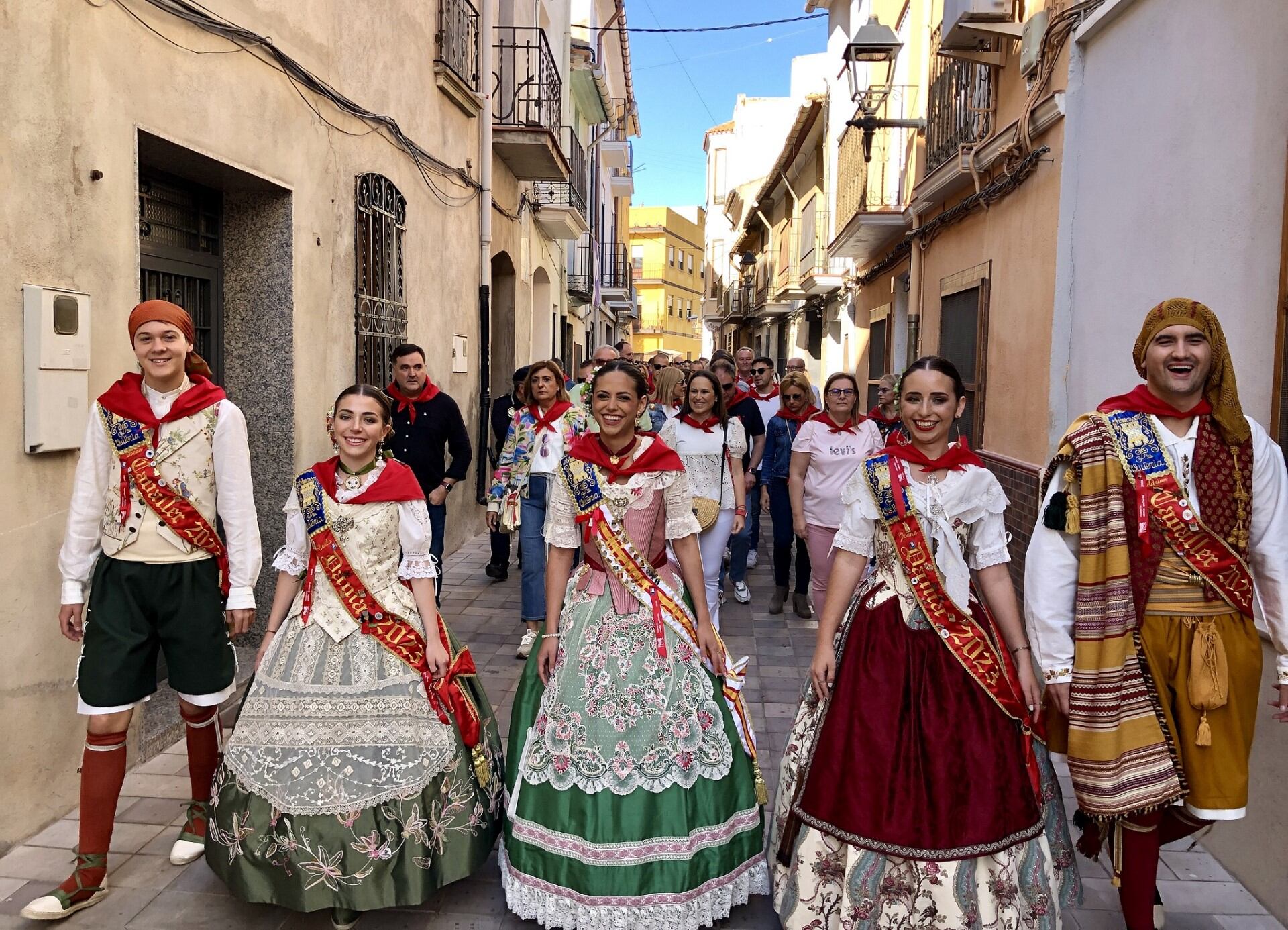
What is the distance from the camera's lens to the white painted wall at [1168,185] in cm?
393

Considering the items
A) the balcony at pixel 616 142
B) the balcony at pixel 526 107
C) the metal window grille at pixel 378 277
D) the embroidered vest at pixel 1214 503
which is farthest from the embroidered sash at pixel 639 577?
the balcony at pixel 616 142

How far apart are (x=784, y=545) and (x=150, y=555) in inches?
208

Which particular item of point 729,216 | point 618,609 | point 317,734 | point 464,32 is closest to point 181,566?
point 317,734

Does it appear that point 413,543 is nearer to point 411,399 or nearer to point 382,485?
point 382,485

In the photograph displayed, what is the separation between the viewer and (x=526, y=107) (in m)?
12.4

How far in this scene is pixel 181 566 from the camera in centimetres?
352

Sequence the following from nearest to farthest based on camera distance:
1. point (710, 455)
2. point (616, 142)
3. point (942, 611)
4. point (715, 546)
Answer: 1. point (942, 611)
2. point (715, 546)
3. point (710, 455)
4. point (616, 142)

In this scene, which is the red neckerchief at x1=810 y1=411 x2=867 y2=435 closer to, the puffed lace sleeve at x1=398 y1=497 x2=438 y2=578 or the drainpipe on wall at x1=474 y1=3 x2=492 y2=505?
the puffed lace sleeve at x1=398 y1=497 x2=438 y2=578

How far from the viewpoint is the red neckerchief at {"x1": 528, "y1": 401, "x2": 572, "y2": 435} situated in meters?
6.65

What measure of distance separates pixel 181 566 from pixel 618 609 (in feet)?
5.12

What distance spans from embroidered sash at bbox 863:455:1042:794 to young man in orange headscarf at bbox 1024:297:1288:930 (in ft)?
0.47

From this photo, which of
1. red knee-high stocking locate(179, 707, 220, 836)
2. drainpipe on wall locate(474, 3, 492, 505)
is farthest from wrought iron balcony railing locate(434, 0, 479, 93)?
red knee-high stocking locate(179, 707, 220, 836)

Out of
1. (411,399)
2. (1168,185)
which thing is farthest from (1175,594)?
(411,399)

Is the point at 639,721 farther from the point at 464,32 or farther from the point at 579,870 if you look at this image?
the point at 464,32
